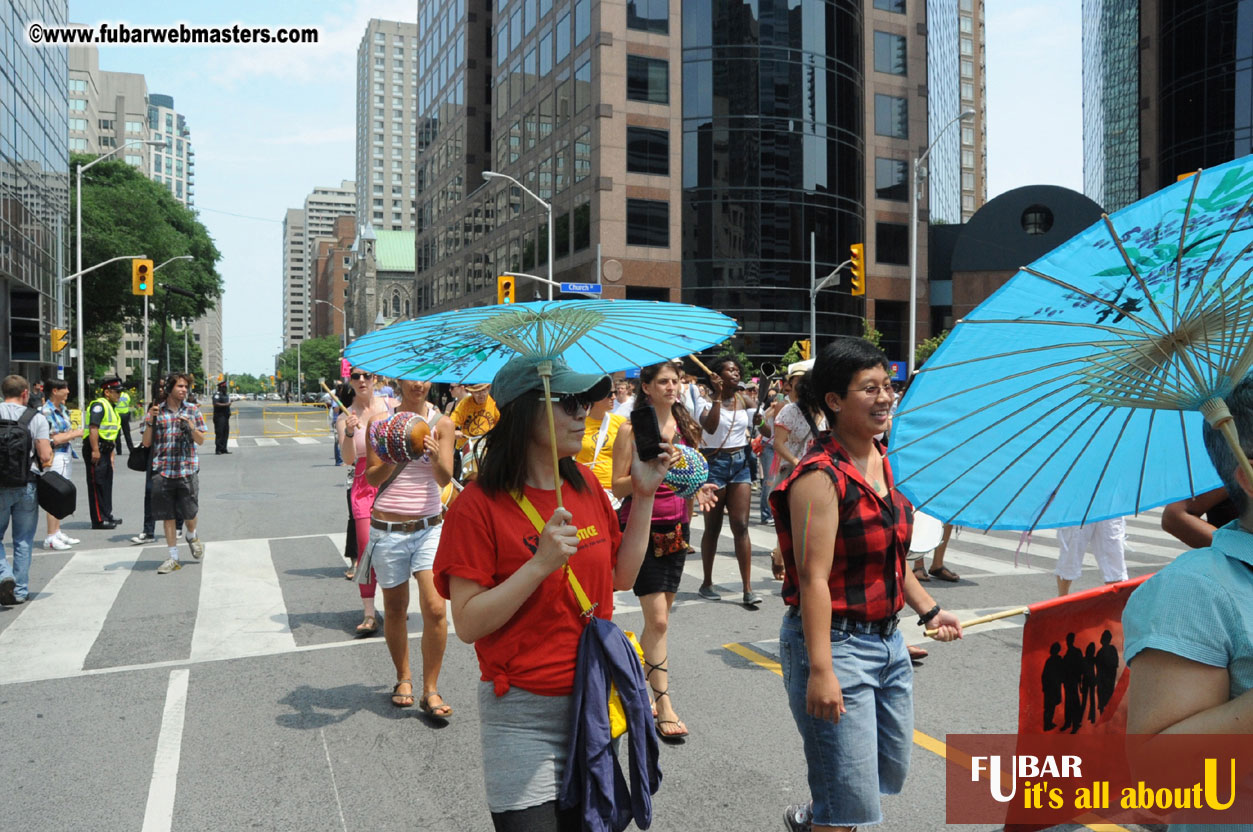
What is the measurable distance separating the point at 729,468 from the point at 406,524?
12.4 ft

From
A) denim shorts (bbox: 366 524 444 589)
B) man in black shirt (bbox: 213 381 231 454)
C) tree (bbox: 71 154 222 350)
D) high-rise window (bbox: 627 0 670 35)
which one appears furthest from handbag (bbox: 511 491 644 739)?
tree (bbox: 71 154 222 350)

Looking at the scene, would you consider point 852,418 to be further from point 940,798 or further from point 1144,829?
point 1144,829

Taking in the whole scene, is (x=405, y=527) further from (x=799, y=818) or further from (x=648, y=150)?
(x=648, y=150)

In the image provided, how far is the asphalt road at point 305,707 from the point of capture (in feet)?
13.8

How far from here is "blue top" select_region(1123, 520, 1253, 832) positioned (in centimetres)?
156

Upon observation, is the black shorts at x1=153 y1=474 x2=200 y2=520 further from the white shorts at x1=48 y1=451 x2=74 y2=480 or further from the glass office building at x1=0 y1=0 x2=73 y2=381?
the glass office building at x1=0 y1=0 x2=73 y2=381

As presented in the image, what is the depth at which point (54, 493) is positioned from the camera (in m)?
8.78

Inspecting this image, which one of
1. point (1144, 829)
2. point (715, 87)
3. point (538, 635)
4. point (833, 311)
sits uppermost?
point (715, 87)

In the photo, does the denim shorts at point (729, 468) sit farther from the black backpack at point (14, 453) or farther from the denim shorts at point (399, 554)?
the black backpack at point (14, 453)

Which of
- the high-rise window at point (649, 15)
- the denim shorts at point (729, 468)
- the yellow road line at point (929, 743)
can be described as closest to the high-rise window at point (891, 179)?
the high-rise window at point (649, 15)

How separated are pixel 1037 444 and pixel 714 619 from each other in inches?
213

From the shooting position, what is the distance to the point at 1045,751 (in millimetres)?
2922

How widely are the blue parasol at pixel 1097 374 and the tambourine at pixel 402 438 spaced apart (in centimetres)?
337

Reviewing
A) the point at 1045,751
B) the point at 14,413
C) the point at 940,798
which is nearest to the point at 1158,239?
the point at 1045,751
